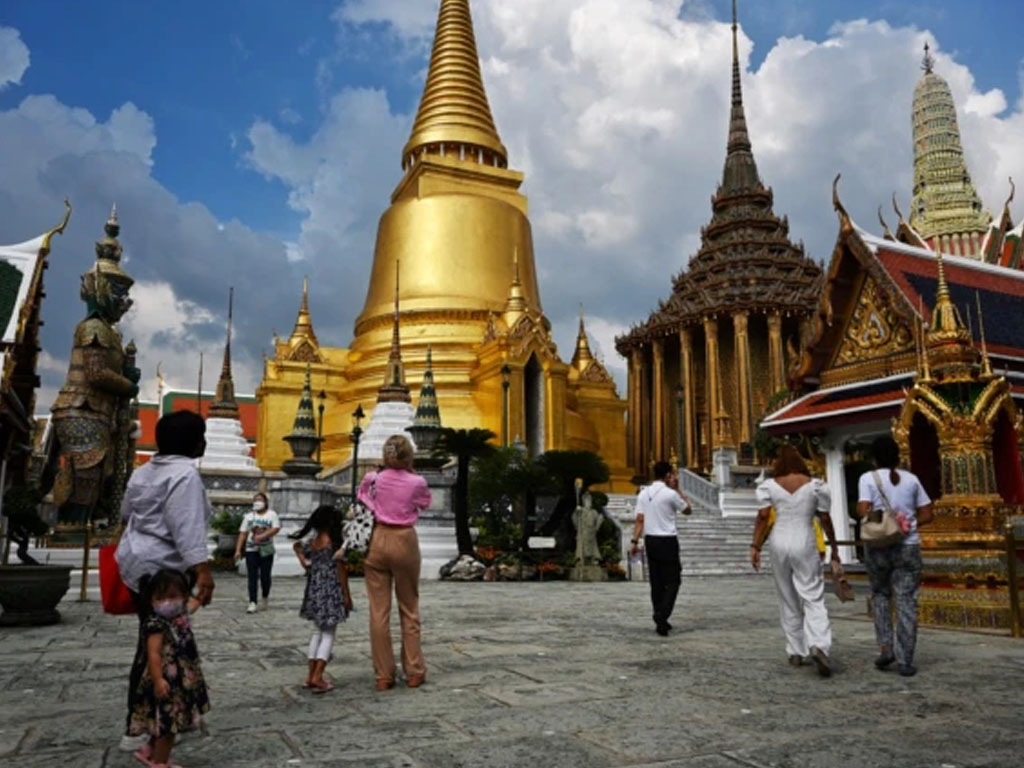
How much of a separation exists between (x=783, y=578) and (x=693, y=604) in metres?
4.94

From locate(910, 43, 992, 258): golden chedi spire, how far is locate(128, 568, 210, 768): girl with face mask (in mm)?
35345

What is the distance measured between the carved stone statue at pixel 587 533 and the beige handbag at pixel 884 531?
10.5 m

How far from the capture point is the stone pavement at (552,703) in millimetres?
3420

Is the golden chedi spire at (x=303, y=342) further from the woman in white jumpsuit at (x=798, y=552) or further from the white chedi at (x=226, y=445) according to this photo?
the woman in white jumpsuit at (x=798, y=552)

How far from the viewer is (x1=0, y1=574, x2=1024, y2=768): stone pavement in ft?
11.2

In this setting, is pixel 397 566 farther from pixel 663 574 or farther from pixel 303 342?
pixel 303 342

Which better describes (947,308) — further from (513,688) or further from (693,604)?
(513,688)

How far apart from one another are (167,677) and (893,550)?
4518mm

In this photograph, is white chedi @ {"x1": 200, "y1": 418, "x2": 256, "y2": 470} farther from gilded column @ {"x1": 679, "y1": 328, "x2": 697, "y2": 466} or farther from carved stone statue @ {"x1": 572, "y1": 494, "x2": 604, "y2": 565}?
gilded column @ {"x1": 679, "y1": 328, "x2": 697, "y2": 466}

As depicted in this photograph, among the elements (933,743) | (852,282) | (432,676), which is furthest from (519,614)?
(852,282)

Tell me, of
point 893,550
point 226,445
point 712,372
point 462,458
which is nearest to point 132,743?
point 893,550

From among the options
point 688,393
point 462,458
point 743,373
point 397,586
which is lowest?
point 397,586

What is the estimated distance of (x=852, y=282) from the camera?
13258 mm

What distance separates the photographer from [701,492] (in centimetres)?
2175
